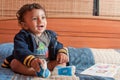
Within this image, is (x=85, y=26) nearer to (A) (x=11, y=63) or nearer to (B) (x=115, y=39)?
(B) (x=115, y=39)

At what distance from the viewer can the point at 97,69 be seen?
1.51 meters

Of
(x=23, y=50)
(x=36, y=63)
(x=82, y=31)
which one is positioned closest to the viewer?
(x=36, y=63)

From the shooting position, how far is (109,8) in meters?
2.21

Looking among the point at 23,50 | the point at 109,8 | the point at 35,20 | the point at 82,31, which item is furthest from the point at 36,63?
the point at 109,8

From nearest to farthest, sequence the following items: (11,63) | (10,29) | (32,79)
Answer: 1. (32,79)
2. (11,63)
3. (10,29)

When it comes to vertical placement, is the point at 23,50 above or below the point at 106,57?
above

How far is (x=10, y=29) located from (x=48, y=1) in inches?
15.9

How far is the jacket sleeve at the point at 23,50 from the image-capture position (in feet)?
4.31

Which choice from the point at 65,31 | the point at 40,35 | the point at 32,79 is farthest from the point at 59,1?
the point at 32,79

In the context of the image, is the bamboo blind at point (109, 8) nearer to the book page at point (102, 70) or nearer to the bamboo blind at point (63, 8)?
the bamboo blind at point (63, 8)

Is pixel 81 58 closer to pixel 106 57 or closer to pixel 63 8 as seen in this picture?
pixel 106 57

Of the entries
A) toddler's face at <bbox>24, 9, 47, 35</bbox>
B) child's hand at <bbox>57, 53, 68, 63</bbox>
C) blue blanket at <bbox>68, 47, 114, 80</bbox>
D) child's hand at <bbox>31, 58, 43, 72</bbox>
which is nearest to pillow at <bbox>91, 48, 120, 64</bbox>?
blue blanket at <bbox>68, 47, 114, 80</bbox>

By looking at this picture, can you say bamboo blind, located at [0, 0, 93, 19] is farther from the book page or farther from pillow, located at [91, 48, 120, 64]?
the book page

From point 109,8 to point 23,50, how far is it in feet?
3.67
